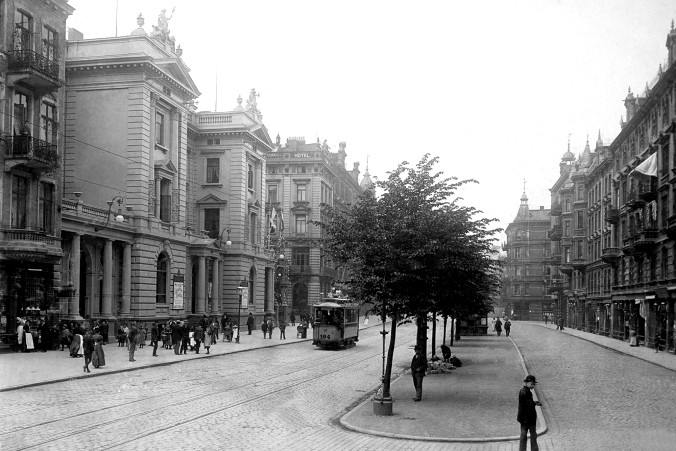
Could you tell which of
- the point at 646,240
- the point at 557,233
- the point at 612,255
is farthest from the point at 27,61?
the point at 557,233

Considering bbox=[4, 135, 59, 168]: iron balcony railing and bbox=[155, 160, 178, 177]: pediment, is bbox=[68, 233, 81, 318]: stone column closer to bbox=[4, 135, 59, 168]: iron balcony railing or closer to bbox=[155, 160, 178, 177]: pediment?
bbox=[4, 135, 59, 168]: iron balcony railing

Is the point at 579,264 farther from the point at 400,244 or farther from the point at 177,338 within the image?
the point at 400,244

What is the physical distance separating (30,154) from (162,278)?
17.3 metres

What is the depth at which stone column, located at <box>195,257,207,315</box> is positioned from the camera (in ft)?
182

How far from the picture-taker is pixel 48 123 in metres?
35.6

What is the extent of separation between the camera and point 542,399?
22.2m

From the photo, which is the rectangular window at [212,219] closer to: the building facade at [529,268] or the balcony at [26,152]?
the balcony at [26,152]

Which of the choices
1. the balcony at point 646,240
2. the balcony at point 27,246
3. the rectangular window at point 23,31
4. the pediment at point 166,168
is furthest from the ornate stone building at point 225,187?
the balcony at point 646,240

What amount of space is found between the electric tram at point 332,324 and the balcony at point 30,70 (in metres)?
19.3

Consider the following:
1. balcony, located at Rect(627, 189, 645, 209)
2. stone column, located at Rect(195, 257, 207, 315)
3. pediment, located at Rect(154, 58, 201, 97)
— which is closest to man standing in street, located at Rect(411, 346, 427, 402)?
pediment, located at Rect(154, 58, 201, 97)

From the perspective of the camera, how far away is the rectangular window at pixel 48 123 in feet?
116

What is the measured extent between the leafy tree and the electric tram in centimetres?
2046

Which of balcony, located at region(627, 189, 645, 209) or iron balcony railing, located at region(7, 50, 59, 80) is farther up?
iron balcony railing, located at region(7, 50, 59, 80)

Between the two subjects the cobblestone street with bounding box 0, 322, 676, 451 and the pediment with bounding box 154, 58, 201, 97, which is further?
the pediment with bounding box 154, 58, 201, 97
